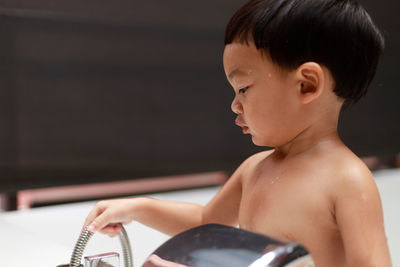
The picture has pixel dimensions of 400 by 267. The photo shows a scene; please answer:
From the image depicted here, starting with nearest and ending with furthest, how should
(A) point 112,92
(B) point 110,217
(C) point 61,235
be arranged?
(B) point 110,217
(C) point 61,235
(A) point 112,92

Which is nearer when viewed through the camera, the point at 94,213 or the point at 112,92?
the point at 94,213

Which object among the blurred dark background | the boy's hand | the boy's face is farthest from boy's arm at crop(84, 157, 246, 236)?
the blurred dark background

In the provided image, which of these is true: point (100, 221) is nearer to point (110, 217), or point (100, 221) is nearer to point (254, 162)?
point (110, 217)

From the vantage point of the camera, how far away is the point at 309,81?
1.26 feet

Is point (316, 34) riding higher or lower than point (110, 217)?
higher

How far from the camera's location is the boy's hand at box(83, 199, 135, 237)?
1.50 feet

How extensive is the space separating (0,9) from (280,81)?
664 mm

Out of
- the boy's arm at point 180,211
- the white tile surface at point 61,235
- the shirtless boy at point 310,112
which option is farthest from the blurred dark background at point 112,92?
the shirtless boy at point 310,112

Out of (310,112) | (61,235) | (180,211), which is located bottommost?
(61,235)

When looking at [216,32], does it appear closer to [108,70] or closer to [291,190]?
[108,70]

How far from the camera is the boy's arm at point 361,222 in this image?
351mm

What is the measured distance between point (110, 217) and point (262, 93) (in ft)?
0.62

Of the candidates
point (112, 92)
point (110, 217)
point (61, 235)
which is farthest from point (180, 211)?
point (112, 92)

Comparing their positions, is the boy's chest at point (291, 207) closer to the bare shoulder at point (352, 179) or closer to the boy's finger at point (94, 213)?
the bare shoulder at point (352, 179)
